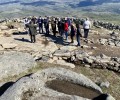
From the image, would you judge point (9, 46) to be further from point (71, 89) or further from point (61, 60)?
point (71, 89)

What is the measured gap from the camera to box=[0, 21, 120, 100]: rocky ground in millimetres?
28469

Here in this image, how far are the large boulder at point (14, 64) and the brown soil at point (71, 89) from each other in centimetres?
564

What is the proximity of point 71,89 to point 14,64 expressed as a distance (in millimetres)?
7914

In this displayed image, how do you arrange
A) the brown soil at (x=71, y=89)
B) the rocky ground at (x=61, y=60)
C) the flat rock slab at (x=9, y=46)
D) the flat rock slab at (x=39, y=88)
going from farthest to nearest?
the flat rock slab at (x=9, y=46) < the rocky ground at (x=61, y=60) < the brown soil at (x=71, y=89) < the flat rock slab at (x=39, y=88)

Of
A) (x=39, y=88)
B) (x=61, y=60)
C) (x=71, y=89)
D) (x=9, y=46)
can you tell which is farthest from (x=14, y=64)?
(x=9, y=46)

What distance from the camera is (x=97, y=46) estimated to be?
45.6 metres

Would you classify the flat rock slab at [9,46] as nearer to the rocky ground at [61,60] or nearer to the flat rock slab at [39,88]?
the rocky ground at [61,60]

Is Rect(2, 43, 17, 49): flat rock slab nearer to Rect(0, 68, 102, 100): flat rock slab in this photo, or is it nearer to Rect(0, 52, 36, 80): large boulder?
Rect(0, 52, 36, 80): large boulder

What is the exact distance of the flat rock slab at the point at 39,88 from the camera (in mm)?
21141

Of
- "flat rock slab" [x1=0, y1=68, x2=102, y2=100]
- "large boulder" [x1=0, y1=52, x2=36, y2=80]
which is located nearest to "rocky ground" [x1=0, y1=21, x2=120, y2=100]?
"large boulder" [x1=0, y1=52, x2=36, y2=80]

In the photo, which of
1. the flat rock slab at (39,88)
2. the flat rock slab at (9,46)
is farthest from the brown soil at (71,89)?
the flat rock slab at (9,46)

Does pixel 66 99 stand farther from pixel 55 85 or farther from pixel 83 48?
pixel 83 48

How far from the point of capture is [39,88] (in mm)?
22516

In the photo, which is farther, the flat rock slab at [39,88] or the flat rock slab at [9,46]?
the flat rock slab at [9,46]
